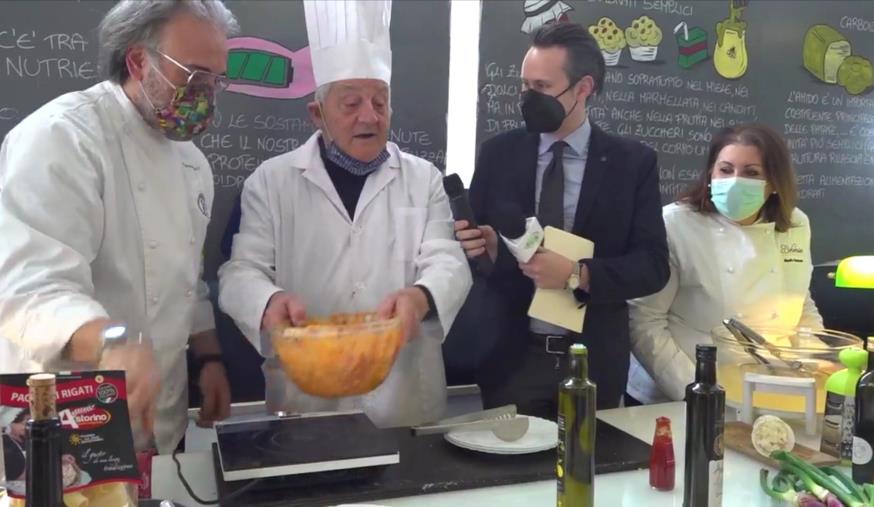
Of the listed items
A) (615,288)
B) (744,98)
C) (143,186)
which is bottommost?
(615,288)

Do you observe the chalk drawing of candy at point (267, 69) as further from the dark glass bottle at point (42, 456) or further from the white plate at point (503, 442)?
the dark glass bottle at point (42, 456)

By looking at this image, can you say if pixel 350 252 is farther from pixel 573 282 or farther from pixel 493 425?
pixel 493 425

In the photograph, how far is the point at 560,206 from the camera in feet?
6.48

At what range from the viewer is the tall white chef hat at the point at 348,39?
180cm

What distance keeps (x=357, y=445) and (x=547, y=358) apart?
81 centimetres

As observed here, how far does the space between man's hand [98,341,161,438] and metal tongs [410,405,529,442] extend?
21.9 inches

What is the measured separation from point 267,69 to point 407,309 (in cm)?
114

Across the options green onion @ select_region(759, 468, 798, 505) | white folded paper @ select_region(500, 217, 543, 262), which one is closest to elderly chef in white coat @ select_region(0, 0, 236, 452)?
white folded paper @ select_region(500, 217, 543, 262)

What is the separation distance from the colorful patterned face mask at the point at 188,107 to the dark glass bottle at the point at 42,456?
940 millimetres

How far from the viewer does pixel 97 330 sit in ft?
3.80

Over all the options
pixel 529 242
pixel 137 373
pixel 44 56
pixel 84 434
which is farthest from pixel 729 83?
pixel 84 434

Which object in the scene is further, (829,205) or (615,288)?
(829,205)

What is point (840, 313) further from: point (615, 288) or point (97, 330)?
point (97, 330)

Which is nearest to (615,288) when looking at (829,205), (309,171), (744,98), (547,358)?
(547,358)
